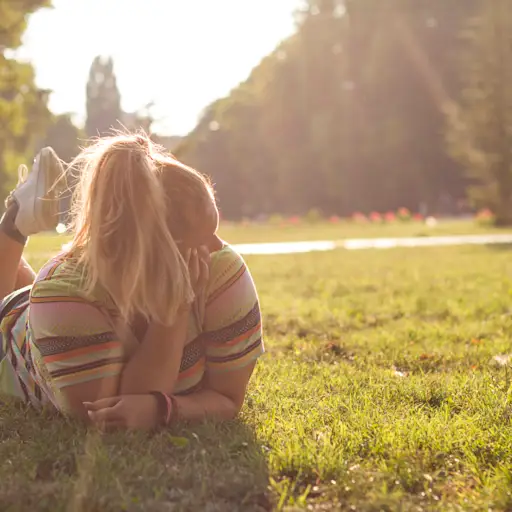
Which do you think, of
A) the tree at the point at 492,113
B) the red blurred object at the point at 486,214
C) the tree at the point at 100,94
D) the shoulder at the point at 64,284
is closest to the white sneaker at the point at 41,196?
the shoulder at the point at 64,284

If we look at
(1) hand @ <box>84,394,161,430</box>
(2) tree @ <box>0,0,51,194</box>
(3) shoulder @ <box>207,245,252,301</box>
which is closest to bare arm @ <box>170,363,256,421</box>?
(1) hand @ <box>84,394,161,430</box>

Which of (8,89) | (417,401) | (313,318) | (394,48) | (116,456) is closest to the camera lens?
(116,456)

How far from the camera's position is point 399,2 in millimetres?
42625

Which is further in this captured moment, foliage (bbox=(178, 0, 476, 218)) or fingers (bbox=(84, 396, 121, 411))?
foliage (bbox=(178, 0, 476, 218))

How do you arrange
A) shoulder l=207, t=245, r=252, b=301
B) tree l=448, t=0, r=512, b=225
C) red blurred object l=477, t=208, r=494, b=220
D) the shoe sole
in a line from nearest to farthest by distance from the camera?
shoulder l=207, t=245, r=252, b=301 < the shoe sole < tree l=448, t=0, r=512, b=225 < red blurred object l=477, t=208, r=494, b=220

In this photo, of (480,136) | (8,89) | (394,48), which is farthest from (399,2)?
(8,89)

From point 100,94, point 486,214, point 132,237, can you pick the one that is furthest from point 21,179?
point 100,94

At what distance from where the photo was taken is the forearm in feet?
9.07

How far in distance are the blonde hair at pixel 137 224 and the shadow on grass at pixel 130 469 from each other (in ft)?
1.47

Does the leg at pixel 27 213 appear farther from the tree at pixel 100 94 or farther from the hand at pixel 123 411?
the tree at pixel 100 94

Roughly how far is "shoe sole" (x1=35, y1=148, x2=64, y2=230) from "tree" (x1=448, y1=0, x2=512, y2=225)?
23.1 m

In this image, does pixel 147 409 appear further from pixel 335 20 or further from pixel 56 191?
pixel 335 20

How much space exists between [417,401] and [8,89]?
737 inches

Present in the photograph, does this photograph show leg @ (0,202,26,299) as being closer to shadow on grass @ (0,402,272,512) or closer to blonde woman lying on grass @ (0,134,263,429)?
blonde woman lying on grass @ (0,134,263,429)
